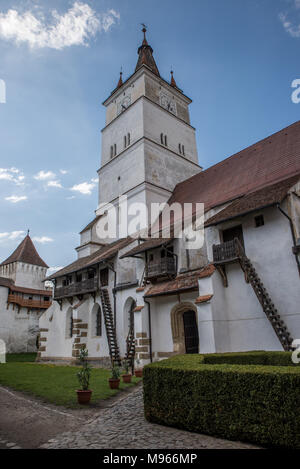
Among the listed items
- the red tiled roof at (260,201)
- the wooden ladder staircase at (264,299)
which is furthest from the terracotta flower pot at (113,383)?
the red tiled roof at (260,201)

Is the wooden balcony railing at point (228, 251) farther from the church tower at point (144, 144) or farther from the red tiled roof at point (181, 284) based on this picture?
the church tower at point (144, 144)

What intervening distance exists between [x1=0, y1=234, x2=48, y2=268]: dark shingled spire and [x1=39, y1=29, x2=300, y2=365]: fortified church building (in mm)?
16648

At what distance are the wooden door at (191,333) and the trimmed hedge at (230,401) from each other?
945cm

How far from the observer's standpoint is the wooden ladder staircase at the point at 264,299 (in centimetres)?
1182

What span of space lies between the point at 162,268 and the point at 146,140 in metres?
15.9

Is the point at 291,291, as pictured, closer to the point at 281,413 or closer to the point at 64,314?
the point at 281,413

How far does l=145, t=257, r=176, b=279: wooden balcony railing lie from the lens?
1725 cm

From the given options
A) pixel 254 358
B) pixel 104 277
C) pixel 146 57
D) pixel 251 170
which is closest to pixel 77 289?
pixel 104 277

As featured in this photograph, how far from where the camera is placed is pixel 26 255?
4447 centimetres

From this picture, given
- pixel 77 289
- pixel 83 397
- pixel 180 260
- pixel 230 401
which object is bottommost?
pixel 83 397

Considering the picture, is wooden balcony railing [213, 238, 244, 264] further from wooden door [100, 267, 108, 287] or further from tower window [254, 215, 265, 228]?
wooden door [100, 267, 108, 287]

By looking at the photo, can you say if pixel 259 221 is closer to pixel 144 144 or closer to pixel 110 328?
pixel 110 328

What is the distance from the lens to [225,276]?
14.6 m
